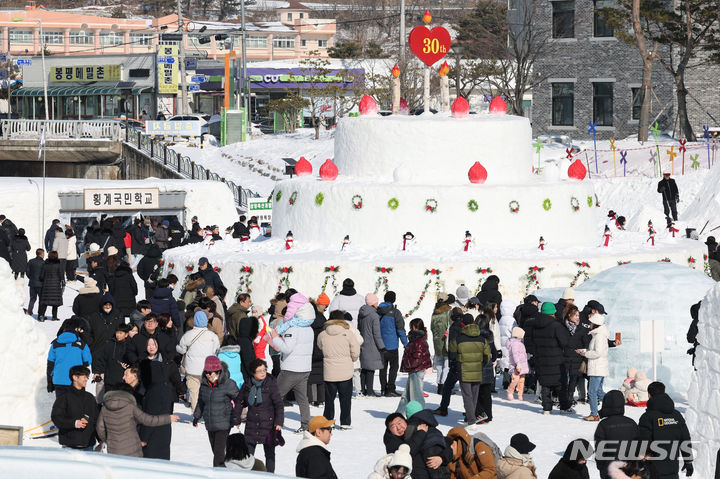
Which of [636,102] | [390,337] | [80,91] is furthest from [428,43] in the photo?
[80,91]

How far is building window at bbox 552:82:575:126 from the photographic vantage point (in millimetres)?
46281

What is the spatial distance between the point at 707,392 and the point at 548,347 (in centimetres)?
285

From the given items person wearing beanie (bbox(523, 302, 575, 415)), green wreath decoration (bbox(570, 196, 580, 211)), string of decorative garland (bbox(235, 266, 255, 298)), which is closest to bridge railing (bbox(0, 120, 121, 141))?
string of decorative garland (bbox(235, 266, 255, 298))

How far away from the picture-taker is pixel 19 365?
13547mm

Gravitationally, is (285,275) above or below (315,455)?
above

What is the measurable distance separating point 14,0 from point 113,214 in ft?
347

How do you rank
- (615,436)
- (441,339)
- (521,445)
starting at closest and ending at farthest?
(521,445) → (615,436) → (441,339)

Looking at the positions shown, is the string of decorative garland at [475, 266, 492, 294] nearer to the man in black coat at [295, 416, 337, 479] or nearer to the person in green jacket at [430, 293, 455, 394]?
the person in green jacket at [430, 293, 455, 394]

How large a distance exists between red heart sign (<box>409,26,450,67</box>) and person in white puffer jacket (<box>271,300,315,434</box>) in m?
11.0

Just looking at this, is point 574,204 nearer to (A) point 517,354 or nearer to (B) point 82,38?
(A) point 517,354

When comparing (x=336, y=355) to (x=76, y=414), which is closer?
(x=76, y=414)

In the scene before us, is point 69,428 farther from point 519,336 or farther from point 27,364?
point 519,336

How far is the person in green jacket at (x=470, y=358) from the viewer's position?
13875 mm

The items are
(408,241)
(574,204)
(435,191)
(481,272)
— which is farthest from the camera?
(574,204)
